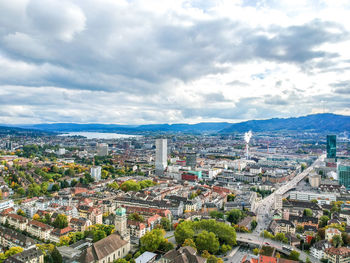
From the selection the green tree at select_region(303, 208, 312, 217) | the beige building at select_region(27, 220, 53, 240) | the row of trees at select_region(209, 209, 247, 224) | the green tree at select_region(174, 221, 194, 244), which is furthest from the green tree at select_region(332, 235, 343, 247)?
the beige building at select_region(27, 220, 53, 240)

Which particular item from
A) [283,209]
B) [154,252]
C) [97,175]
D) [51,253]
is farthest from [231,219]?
[97,175]

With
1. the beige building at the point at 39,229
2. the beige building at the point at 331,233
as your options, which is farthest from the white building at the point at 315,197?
the beige building at the point at 39,229

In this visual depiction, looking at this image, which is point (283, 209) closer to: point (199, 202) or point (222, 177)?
point (199, 202)

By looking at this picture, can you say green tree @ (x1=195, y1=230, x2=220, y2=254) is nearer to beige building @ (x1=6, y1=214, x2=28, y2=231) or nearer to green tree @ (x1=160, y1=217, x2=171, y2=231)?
green tree @ (x1=160, y1=217, x2=171, y2=231)

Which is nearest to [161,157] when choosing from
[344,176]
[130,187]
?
[130,187]

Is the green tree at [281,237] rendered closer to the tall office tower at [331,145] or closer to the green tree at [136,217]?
the green tree at [136,217]

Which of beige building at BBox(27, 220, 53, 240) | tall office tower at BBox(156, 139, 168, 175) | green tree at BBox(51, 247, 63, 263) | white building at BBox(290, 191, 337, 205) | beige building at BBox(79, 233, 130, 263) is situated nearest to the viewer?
beige building at BBox(79, 233, 130, 263)
